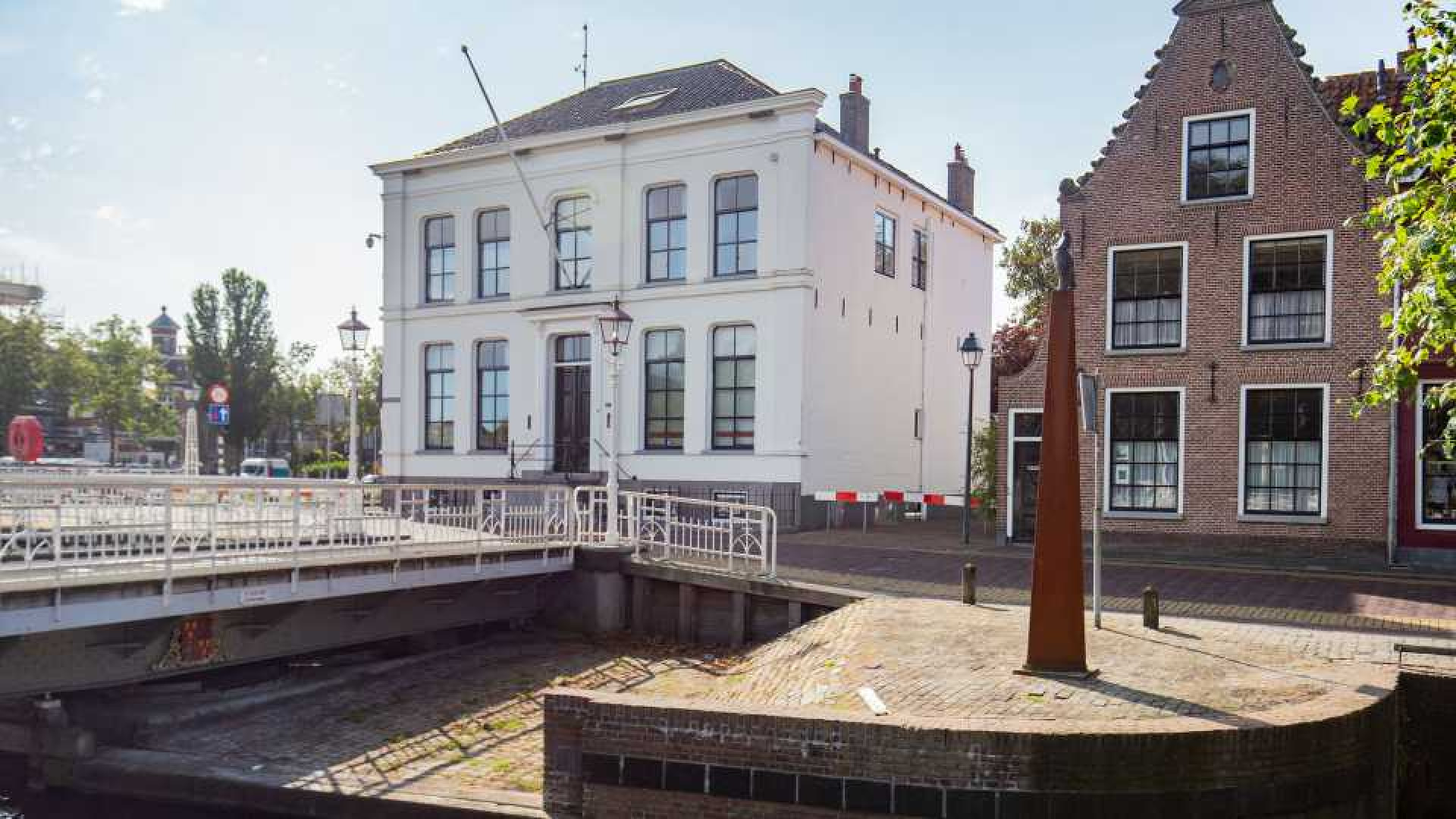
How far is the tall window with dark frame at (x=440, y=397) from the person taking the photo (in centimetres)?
2844

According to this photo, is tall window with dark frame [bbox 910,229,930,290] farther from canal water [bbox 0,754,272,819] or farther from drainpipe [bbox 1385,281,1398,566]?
canal water [bbox 0,754,272,819]

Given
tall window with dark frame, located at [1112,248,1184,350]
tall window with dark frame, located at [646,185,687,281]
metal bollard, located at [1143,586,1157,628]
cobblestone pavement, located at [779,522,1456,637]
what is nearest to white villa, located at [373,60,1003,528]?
tall window with dark frame, located at [646,185,687,281]

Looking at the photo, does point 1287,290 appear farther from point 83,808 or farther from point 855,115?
point 83,808

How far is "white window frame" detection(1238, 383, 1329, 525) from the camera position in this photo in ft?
60.1

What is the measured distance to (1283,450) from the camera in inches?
739

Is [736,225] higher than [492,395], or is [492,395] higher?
[736,225]

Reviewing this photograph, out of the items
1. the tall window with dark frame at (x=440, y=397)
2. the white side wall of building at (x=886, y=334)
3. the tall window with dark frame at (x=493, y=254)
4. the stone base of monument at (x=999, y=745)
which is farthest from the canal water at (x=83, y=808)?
the tall window with dark frame at (x=493, y=254)

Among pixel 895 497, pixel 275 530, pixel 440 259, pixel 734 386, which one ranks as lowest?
pixel 895 497

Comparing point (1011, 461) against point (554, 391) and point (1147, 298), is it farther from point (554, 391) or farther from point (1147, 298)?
point (554, 391)

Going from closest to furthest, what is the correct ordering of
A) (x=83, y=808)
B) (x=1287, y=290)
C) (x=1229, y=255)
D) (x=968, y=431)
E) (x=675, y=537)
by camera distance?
(x=83, y=808) < (x=675, y=537) < (x=1287, y=290) < (x=1229, y=255) < (x=968, y=431)

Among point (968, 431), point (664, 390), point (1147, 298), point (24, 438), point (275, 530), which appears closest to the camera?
point (275, 530)

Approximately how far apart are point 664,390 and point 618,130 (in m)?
5.91

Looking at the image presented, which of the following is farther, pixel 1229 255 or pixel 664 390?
pixel 664 390

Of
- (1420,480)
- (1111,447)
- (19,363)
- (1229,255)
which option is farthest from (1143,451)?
(19,363)
